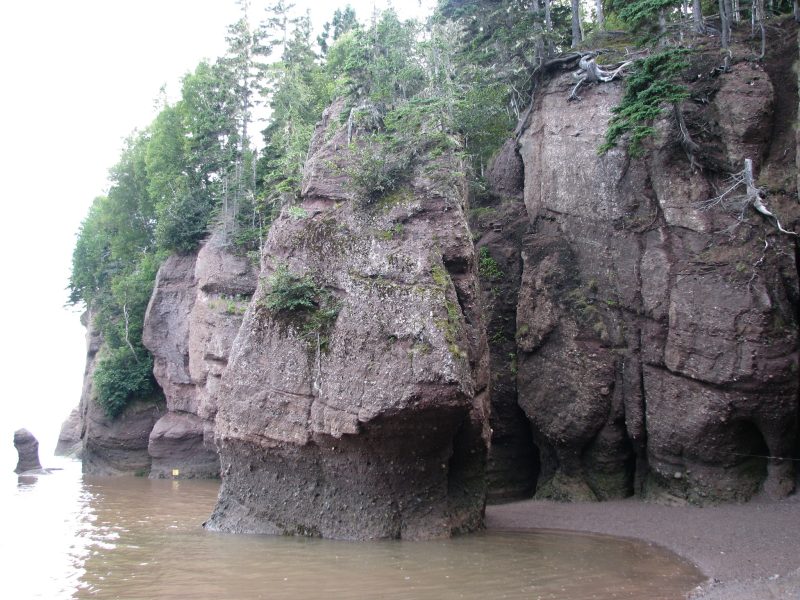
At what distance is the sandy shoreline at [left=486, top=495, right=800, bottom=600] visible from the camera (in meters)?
9.88

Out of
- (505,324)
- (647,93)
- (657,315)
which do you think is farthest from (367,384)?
(647,93)

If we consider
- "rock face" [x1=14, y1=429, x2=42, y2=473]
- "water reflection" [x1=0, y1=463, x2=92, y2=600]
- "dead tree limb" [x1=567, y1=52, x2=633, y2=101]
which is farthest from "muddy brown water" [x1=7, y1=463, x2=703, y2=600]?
"rock face" [x1=14, y1=429, x2=42, y2=473]

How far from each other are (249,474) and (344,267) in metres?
4.99

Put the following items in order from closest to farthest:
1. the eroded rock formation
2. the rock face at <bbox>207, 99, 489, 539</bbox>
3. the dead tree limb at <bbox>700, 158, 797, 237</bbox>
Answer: the rock face at <bbox>207, 99, 489, 539</bbox>
the eroded rock formation
the dead tree limb at <bbox>700, 158, 797, 237</bbox>

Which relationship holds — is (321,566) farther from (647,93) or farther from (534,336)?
(647,93)

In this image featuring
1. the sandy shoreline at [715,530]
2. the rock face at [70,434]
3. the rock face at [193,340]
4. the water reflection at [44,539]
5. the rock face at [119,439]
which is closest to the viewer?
the sandy shoreline at [715,530]

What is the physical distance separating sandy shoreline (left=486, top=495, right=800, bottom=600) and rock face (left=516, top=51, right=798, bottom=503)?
96 cm

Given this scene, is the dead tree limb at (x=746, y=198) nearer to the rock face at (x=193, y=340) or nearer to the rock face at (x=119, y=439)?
the rock face at (x=193, y=340)

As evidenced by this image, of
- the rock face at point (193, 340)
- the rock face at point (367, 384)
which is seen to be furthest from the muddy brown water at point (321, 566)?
the rock face at point (193, 340)

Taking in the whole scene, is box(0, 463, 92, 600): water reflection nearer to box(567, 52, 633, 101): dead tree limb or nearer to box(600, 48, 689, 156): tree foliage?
box(600, 48, 689, 156): tree foliage

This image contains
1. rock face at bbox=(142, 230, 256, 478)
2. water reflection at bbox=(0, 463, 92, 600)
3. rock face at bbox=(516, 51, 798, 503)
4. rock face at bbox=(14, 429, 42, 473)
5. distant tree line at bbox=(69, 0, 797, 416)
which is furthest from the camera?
rock face at bbox=(14, 429, 42, 473)

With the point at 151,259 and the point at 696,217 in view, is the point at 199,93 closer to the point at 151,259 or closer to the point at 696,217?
the point at 151,259

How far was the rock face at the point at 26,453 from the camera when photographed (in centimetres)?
3250

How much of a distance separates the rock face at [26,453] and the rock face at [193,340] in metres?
6.87
